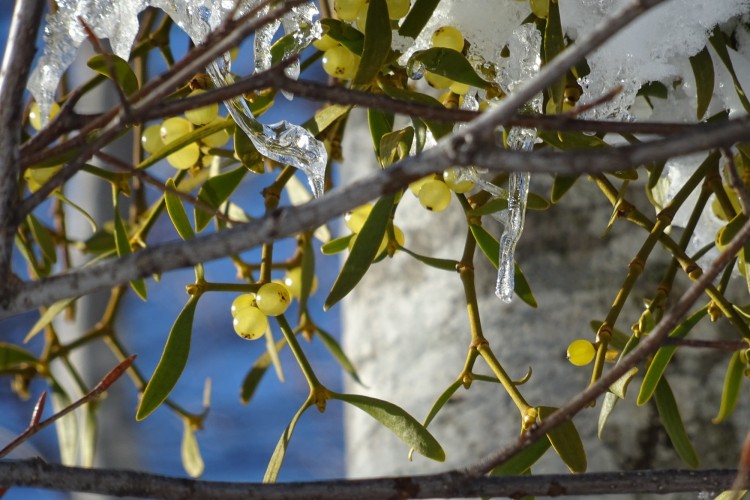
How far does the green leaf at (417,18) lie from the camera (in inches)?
22.7

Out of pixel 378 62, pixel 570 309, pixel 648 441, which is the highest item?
pixel 378 62

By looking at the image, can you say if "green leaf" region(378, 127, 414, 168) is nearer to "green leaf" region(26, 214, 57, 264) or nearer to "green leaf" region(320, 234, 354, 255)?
"green leaf" region(320, 234, 354, 255)

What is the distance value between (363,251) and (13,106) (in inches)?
9.7

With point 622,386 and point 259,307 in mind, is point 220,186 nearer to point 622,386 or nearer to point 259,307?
point 259,307

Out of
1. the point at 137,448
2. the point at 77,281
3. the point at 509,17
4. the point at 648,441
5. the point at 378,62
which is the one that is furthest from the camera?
the point at 137,448

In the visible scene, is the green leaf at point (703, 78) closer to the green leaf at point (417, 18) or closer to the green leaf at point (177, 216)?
the green leaf at point (417, 18)

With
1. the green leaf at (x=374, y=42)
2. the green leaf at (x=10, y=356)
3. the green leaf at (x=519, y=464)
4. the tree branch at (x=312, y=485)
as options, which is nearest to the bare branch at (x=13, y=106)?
the tree branch at (x=312, y=485)

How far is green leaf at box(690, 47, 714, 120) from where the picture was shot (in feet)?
1.93

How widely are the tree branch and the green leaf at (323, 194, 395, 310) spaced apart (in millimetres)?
172

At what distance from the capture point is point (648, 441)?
2.77 feet

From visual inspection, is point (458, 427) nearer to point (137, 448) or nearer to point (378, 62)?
point (378, 62)

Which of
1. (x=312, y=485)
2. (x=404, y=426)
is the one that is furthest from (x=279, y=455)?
(x=312, y=485)

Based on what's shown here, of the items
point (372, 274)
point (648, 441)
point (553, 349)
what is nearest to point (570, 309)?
point (553, 349)

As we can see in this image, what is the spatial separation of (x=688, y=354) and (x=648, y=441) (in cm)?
9
